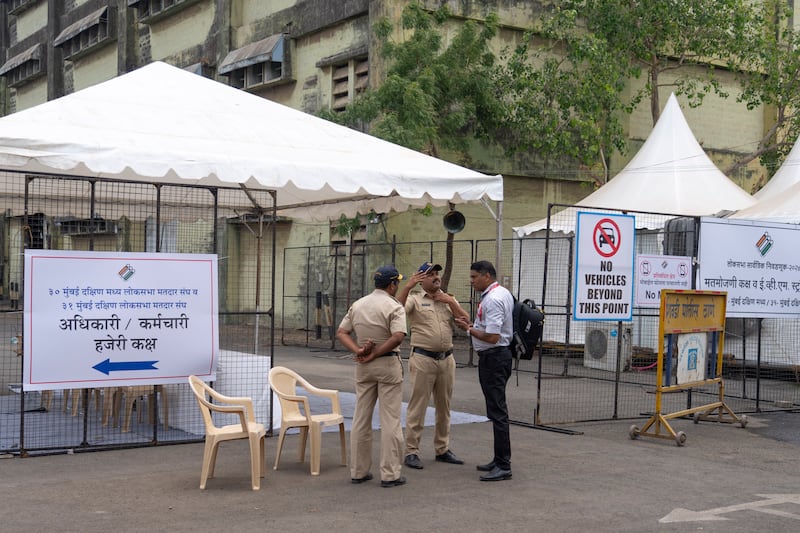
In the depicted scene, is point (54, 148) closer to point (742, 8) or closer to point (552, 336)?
point (552, 336)

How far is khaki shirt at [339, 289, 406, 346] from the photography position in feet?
25.4

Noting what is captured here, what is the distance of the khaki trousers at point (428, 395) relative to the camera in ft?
28.0

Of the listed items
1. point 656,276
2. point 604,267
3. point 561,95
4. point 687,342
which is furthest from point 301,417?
point 561,95

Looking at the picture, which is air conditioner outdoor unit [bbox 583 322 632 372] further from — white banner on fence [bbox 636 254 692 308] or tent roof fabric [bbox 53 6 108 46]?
tent roof fabric [bbox 53 6 108 46]

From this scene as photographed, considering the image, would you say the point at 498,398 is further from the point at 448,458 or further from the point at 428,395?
the point at 448,458

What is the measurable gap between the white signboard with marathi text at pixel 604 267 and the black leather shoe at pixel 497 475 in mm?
2748

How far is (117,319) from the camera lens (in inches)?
343

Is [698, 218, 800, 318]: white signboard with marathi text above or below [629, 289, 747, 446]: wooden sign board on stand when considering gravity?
above

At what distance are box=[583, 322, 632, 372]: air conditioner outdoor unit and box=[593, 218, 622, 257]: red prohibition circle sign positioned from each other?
22.2ft

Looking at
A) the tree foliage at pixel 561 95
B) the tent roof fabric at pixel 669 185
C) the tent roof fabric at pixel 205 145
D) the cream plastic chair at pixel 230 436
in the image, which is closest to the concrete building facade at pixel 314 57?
the tree foliage at pixel 561 95

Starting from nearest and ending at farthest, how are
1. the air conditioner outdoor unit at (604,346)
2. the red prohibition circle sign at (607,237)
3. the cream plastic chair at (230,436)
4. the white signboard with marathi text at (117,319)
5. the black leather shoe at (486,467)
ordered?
the cream plastic chair at (230,436) → the black leather shoe at (486,467) → the white signboard with marathi text at (117,319) → the red prohibition circle sign at (607,237) → the air conditioner outdoor unit at (604,346)

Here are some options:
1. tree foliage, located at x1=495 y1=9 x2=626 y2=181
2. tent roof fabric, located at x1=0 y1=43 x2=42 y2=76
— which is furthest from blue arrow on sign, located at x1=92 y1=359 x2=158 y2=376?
tent roof fabric, located at x1=0 y1=43 x2=42 y2=76

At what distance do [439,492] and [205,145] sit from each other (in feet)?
14.3

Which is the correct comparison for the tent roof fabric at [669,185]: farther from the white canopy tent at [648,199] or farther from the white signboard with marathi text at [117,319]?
the white signboard with marathi text at [117,319]
